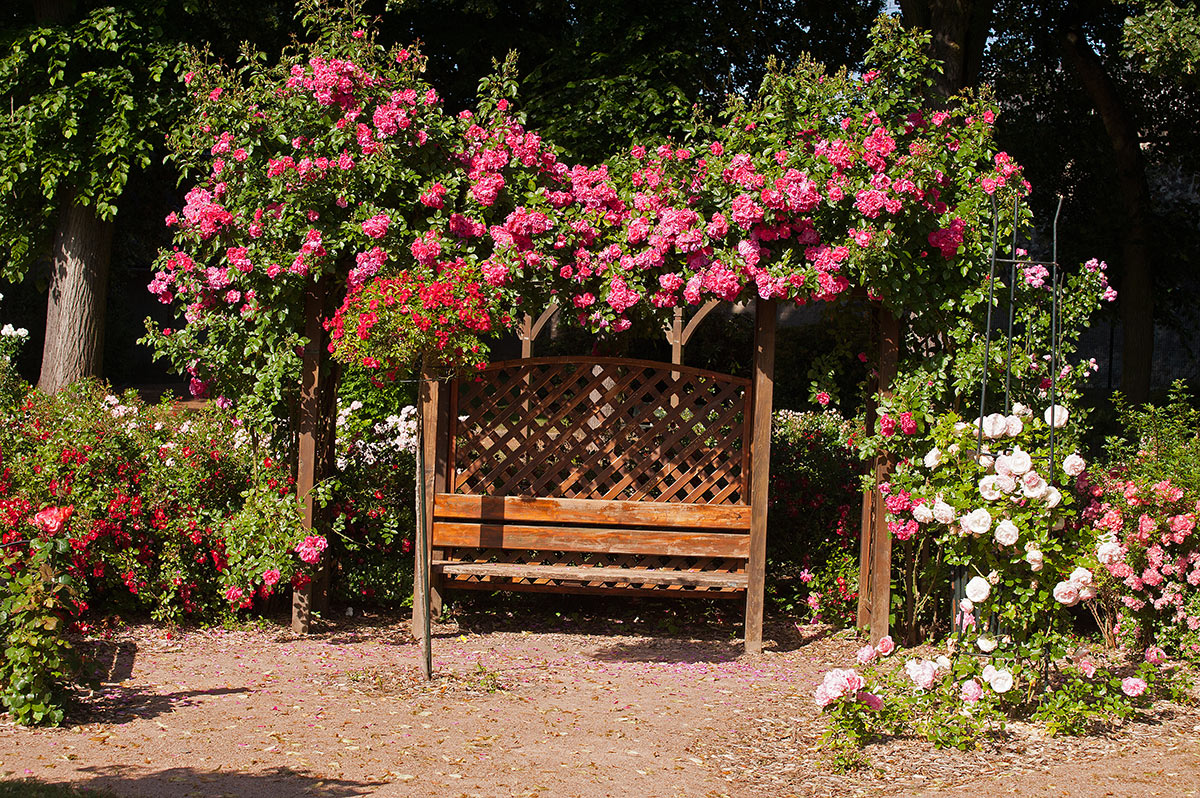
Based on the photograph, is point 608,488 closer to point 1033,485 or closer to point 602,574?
point 602,574

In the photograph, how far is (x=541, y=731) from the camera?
4.38 metres

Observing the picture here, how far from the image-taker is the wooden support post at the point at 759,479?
18.6ft

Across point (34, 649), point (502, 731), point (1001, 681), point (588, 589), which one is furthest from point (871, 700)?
point (34, 649)

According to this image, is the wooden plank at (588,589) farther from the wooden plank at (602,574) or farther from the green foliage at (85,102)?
the green foliage at (85,102)

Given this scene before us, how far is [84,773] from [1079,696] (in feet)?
12.0

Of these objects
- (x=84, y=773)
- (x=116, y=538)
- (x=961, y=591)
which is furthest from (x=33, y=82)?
(x=961, y=591)

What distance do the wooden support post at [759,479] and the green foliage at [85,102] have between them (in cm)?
557

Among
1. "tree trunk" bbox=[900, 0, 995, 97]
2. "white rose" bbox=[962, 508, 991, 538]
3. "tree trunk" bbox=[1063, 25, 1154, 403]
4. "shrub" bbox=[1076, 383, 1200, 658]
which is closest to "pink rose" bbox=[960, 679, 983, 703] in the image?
"white rose" bbox=[962, 508, 991, 538]

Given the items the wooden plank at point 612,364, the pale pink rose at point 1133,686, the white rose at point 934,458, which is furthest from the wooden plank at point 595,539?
the pale pink rose at point 1133,686

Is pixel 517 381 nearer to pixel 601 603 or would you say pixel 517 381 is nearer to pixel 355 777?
pixel 601 603

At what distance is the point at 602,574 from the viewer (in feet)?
18.7

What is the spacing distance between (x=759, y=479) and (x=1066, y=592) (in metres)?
1.74

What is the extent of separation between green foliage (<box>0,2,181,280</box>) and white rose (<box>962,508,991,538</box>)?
23.0 ft

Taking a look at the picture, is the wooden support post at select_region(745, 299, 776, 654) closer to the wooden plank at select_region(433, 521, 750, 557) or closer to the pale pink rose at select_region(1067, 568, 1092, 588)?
the wooden plank at select_region(433, 521, 750, 557)
